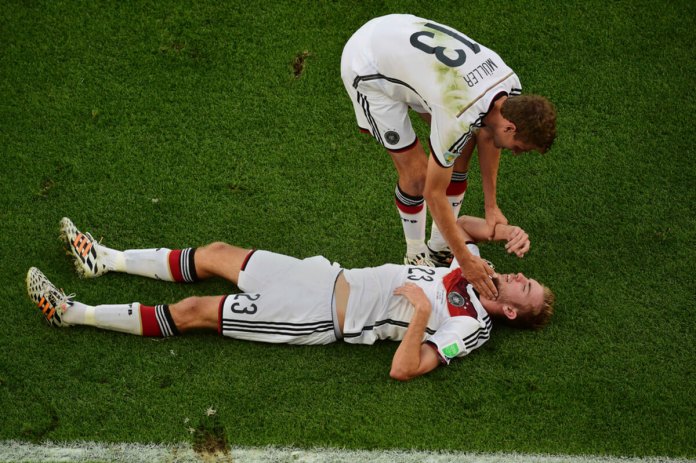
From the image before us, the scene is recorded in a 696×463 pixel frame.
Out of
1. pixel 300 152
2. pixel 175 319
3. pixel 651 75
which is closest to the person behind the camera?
pixel 175 319

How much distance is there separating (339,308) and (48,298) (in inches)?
68.5

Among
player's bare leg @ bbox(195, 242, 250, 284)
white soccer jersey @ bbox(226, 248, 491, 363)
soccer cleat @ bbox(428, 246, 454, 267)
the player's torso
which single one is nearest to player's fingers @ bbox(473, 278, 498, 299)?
white soccer jersey @ bbox(226, 248, 491, 363)

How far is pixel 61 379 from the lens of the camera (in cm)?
483

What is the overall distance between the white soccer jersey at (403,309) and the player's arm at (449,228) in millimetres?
143

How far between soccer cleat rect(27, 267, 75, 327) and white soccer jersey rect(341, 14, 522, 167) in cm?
209

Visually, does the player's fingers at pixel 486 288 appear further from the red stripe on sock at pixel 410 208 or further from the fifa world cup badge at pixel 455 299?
the red stripe on sock at pixel 410 208

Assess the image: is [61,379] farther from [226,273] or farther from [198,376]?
[226,273]

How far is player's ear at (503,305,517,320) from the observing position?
5.02m

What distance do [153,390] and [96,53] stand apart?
332cm

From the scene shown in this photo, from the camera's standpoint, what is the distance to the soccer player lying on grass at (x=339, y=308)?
4.87m

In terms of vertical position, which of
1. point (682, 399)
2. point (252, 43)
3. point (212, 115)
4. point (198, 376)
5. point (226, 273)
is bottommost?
point (682, 399)

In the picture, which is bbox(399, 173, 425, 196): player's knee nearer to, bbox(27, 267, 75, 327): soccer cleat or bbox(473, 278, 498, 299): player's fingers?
bbox(473, 278, 498, 299): player's fingers

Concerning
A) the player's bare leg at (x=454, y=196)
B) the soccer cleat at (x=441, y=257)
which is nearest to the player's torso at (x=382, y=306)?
the player's bare leg at (x=454, y=196)

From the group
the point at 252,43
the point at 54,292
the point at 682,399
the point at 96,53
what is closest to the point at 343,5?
the point at 252,43
